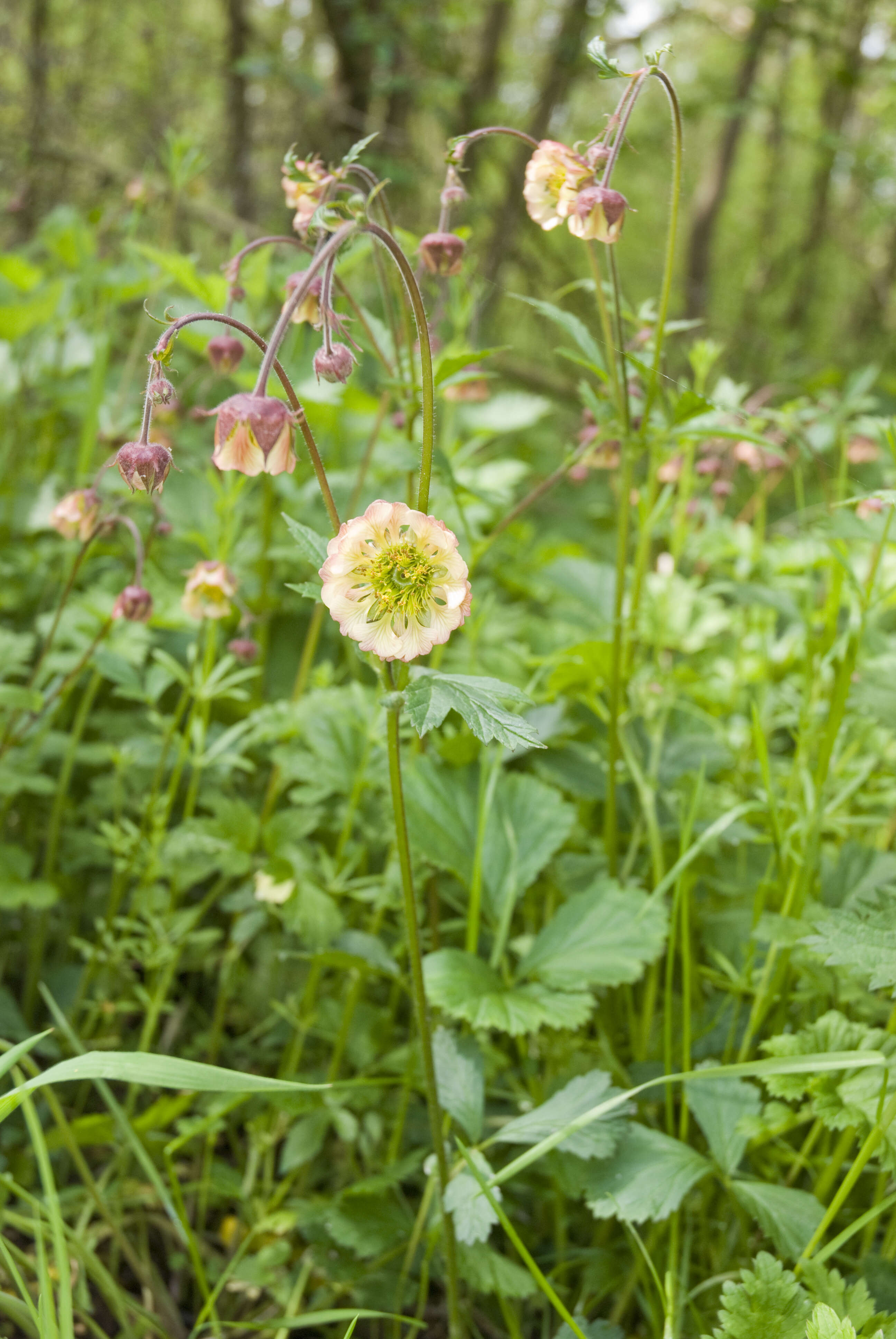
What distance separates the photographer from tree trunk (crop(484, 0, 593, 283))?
461 cm

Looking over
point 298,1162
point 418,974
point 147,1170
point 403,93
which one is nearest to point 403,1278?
point 298,1162

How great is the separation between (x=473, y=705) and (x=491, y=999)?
21.7 inches

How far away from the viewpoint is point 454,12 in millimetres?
4875

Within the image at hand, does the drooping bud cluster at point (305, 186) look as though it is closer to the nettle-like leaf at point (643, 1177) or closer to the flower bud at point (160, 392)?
the flower bud at point (160, 392)

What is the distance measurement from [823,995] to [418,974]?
60 cm

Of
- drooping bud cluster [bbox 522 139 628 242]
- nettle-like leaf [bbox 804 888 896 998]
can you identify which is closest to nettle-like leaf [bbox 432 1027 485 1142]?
nettle-like leaf [bbox 804 888 896 998]

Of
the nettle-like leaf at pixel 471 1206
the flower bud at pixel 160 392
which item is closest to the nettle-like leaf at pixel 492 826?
the nettle-like leaf at pixel 471 1206

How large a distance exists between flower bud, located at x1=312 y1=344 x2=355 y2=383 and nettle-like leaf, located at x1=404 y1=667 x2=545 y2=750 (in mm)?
332

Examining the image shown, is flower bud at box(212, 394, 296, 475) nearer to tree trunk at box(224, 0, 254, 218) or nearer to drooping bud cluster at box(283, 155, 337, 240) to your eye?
drooping bud cluster at box(283, 155, 337, 240)

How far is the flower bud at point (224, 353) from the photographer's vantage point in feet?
4.23

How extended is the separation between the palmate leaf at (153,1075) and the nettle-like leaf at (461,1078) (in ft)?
1.09

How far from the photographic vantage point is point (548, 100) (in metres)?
4.94

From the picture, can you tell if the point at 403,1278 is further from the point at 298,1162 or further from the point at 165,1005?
the point at 165,1005

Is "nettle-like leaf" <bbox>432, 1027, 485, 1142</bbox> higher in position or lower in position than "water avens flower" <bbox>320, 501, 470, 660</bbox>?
lower
